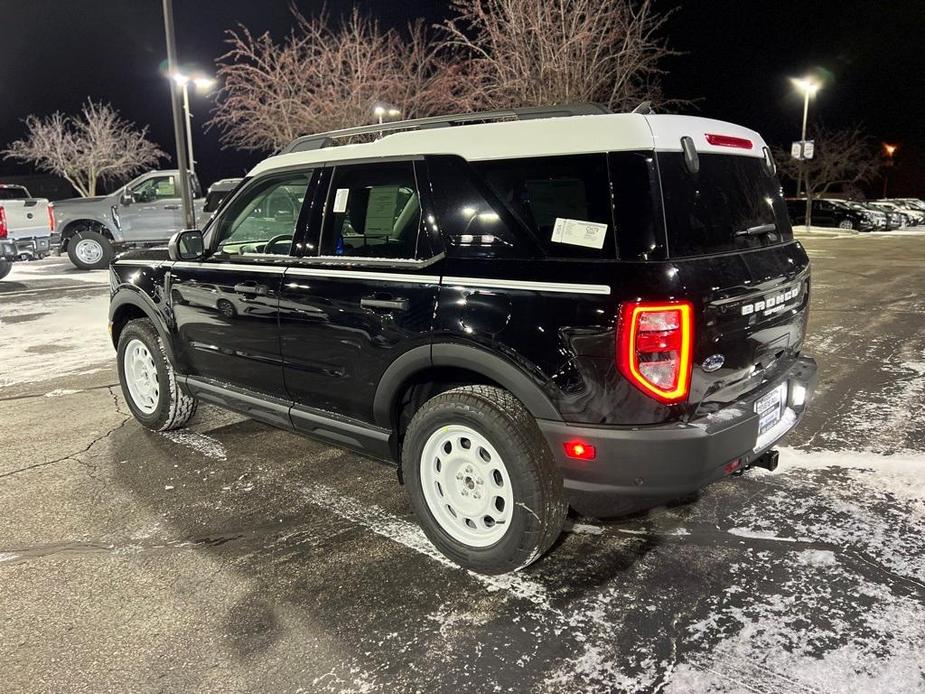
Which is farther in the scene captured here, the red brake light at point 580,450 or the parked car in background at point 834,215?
the parked car in background at point 834,215

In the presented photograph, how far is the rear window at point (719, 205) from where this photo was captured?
2742 mm

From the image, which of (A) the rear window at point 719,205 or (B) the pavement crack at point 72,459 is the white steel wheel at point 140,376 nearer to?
(B) the pavement crack at point 72,459

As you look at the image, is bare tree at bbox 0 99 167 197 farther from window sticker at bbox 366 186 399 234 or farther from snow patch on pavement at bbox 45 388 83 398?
window sticker at bbox 366 186 399 234

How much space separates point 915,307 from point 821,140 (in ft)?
145

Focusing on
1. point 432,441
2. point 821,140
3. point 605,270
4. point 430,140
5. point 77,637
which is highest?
point 821,140

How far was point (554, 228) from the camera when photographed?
2850 millimetres

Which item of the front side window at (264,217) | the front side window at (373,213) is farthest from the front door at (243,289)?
the front side window at (373,213)

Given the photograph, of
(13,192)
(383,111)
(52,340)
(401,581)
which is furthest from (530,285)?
(383,111)

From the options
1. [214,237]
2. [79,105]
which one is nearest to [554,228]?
[214,237]

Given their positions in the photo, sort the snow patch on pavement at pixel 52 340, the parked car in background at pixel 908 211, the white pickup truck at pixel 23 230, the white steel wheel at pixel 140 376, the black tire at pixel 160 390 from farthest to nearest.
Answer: the parked car in background at pixel 908 211 → the white pickup truck at pixel 23 230 → the snow patch on pavement at pixel 52 340 → the white steel wheel at pixel 140 376 → the black tire at pixel 160 390

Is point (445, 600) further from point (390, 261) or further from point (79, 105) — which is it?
point (79, 105)

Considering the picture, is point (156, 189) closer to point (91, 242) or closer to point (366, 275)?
point (91, 242)

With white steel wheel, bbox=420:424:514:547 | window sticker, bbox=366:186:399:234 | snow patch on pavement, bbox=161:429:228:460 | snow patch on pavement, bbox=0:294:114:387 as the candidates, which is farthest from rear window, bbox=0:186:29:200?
white steel wheel, bbox=420:424:514:547

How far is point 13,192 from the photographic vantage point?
59.3 ft
